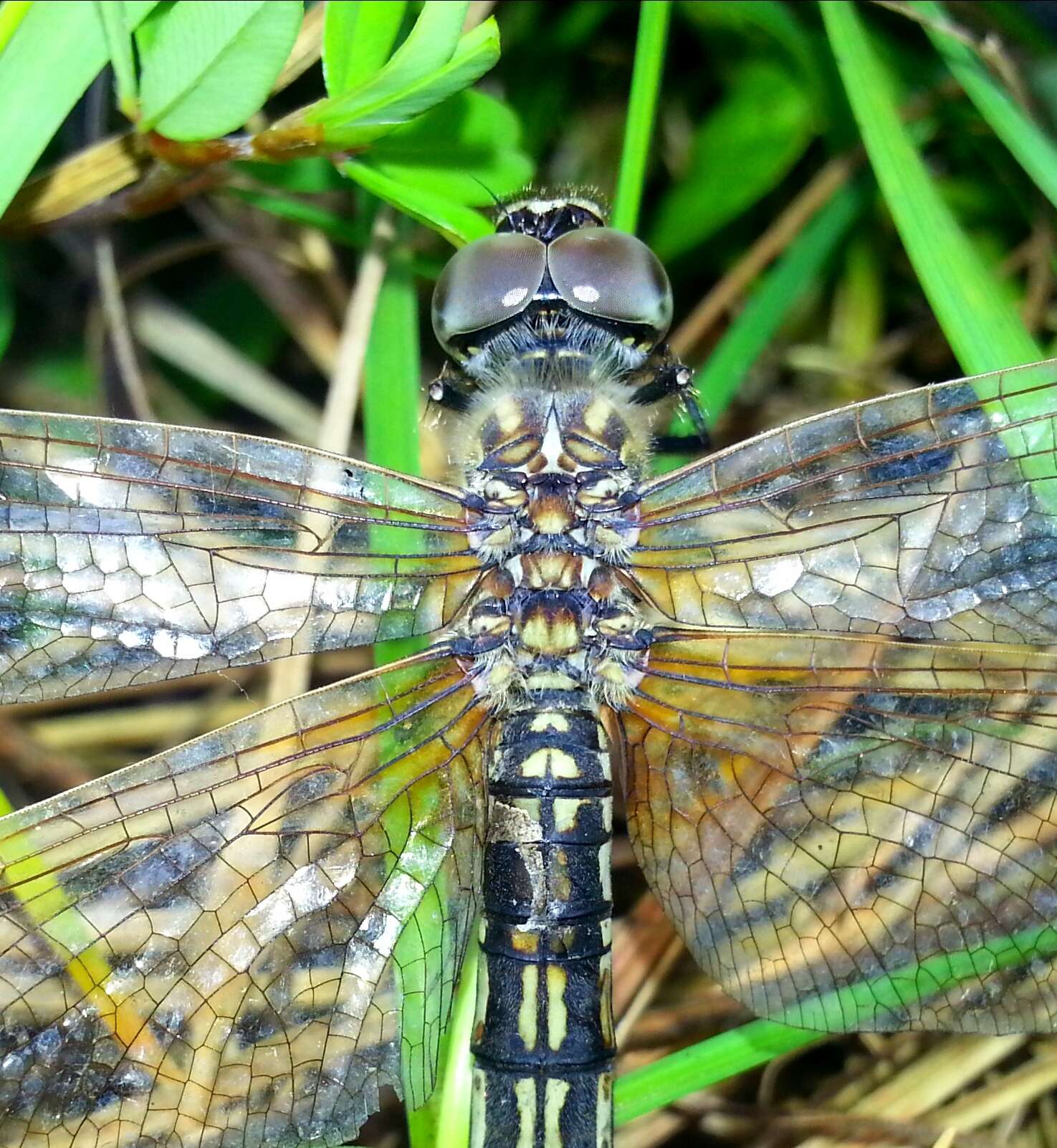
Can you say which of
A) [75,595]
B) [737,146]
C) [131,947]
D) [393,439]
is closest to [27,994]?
[131,947]

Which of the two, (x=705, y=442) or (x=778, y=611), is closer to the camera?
(x=778, y=611)

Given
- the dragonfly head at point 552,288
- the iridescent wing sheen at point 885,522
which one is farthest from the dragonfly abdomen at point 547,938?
the dragonfly head at point 552,288

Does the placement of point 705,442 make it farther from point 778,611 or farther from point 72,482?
point 72,482

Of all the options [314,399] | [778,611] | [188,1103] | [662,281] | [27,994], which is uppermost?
[314,399]

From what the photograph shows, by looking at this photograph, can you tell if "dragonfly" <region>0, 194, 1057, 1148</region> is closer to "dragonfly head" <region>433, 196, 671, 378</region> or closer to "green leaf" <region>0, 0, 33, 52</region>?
"dragonfly head" <region>433, 196, 671, 378</region>

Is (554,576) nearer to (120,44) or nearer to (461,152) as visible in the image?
(461,152)

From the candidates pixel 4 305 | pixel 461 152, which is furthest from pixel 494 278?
pixel 4 305
